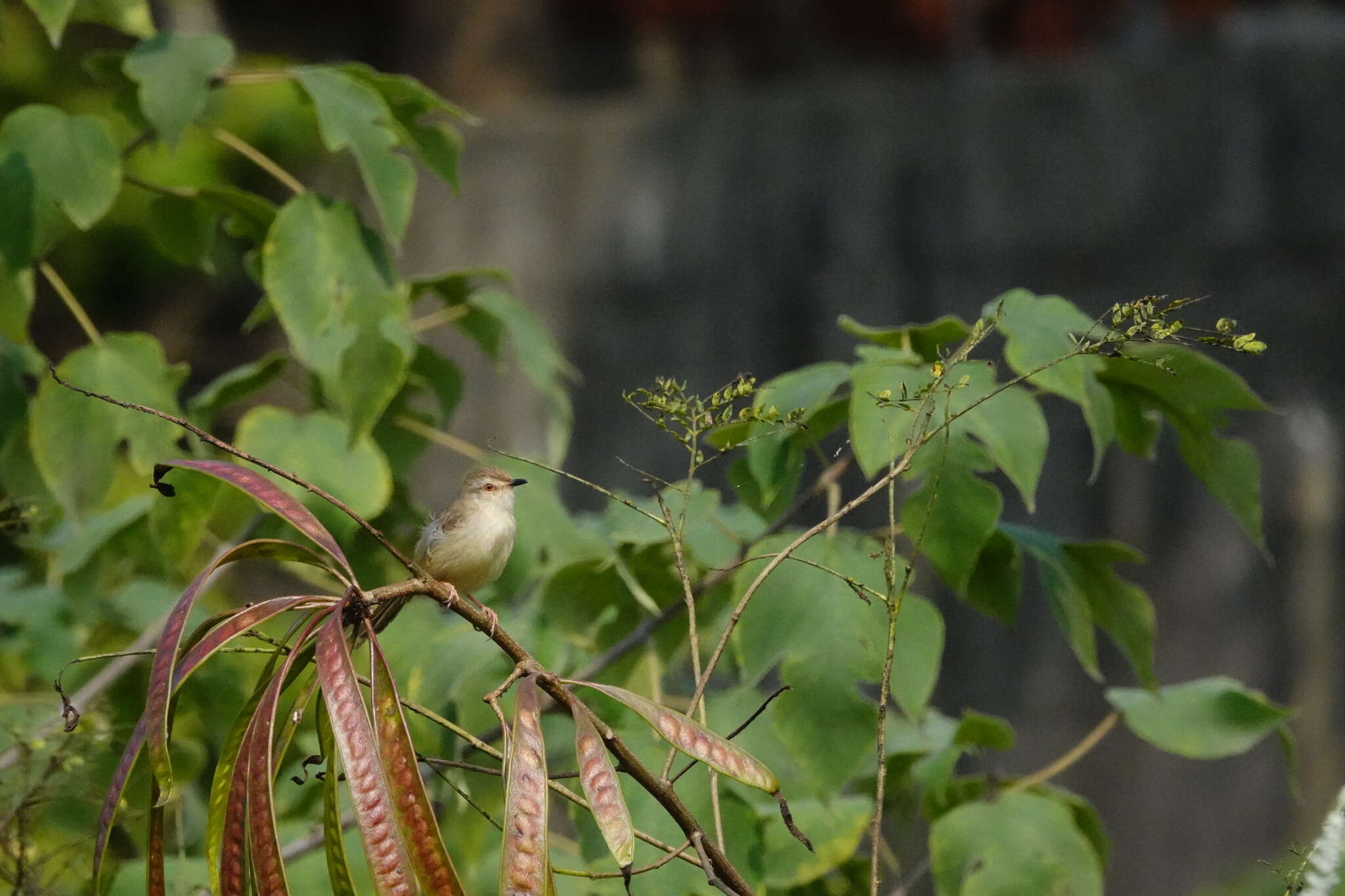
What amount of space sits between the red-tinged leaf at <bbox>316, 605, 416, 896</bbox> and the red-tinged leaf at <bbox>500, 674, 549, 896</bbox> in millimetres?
79

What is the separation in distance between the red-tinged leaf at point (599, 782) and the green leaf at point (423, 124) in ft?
4.43

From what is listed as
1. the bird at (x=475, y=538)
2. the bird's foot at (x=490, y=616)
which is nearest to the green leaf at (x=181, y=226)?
the bird at (x=475, y=538)

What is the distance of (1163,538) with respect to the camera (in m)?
5.42

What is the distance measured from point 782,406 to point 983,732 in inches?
22.5

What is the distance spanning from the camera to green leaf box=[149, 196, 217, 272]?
234 cm

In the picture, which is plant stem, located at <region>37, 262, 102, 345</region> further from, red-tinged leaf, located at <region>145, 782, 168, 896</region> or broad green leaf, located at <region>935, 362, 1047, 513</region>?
broad green leaf, located at <region>935, 362, 1047, 513</region>

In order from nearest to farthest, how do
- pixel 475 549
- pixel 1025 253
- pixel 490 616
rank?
pixel 490 616 < pixel 475 549 < pixel 1025 253

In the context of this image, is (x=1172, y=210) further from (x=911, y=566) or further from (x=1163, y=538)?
(x=911, y=566)

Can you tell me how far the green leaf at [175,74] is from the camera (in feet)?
6.47

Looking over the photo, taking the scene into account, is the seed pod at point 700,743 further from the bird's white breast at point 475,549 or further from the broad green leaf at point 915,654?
the bird's white breast at point 475,549

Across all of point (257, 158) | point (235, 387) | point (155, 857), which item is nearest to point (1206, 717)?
point (155, 857)

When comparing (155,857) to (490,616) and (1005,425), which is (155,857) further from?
(1005,425)

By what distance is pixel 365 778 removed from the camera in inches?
39.8

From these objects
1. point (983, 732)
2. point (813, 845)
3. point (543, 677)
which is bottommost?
point (813, 845)
